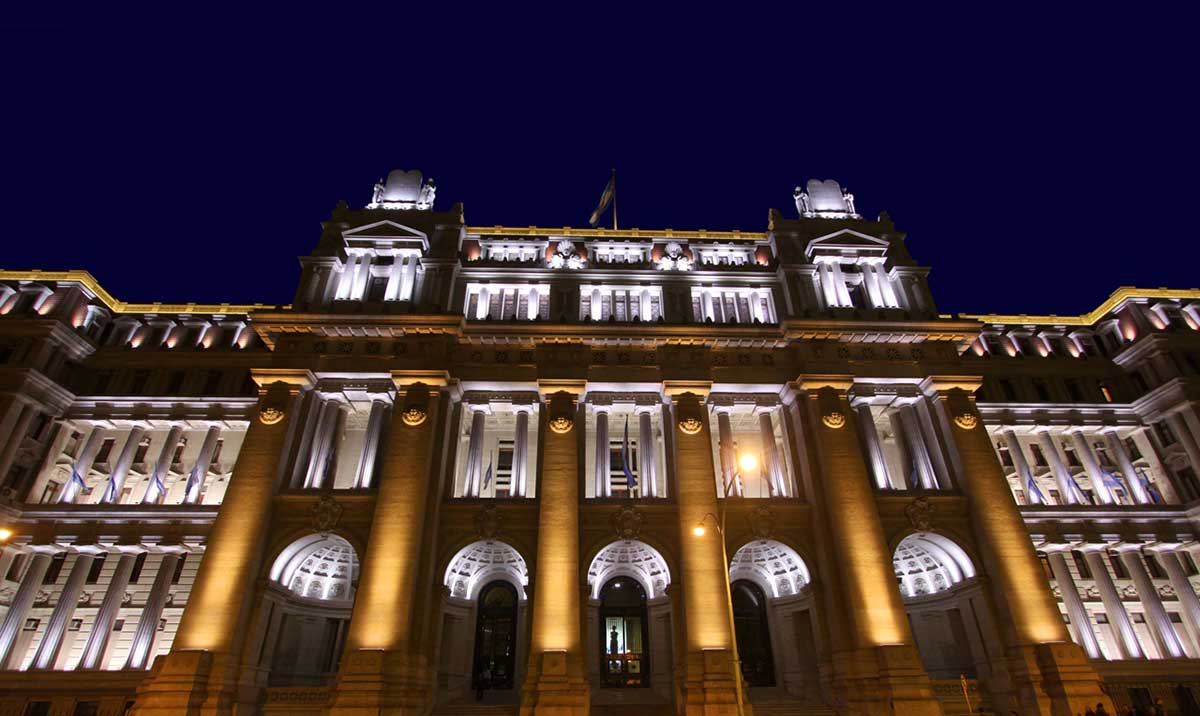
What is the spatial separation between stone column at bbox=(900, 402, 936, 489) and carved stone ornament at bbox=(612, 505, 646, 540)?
60.9 feet

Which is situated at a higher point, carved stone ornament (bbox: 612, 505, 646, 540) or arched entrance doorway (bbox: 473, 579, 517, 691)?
carved stone ornament (bbox: 612, 505, 646, 540)

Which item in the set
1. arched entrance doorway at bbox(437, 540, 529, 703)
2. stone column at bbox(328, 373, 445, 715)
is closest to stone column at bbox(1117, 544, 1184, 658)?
arched entrance doorway at bbox(437, 540, 529, 703)

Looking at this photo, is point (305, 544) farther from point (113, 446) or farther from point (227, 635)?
point (113, 446)

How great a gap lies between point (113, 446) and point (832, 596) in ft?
171

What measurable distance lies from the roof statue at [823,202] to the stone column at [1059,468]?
914 inches

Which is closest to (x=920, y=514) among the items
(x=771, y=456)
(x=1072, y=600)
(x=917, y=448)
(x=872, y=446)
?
(x=872, y=446)

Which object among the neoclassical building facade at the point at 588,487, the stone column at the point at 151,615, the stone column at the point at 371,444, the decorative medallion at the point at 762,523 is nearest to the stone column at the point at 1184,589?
the neoclassical building facade at the point at 588,487

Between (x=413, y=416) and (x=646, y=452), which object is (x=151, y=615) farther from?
(x=646, y=452)

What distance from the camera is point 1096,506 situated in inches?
1847

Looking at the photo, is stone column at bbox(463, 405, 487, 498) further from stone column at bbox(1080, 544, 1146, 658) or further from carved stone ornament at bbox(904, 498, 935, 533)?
stone column at bbox(1080, 544, 1146, 658)

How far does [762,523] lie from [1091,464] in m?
30.8

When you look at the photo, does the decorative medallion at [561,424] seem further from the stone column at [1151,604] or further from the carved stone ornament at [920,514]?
the stone column at [1151,604]

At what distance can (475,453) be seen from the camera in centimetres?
4153

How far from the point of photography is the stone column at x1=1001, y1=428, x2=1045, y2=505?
47625mm
